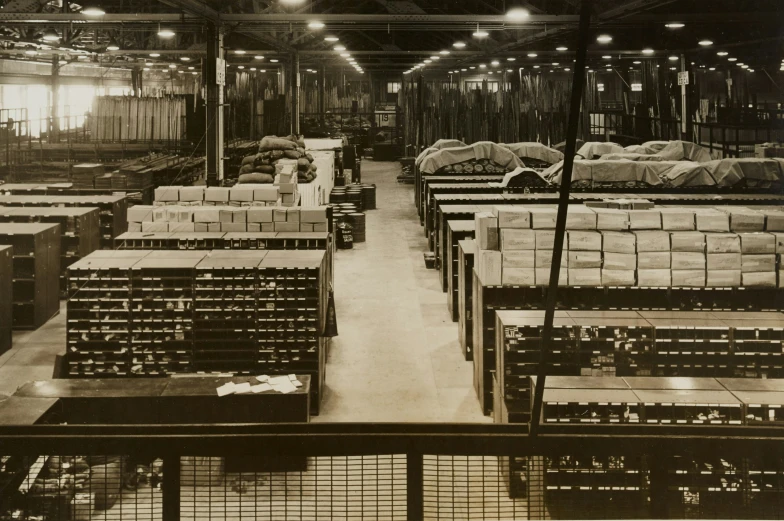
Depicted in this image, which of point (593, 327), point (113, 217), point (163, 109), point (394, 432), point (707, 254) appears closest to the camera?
point (394, 432)

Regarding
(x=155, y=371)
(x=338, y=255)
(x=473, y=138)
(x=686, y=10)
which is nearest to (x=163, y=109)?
(x=473, y=138)

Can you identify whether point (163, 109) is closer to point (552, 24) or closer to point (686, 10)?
point (552, 24)

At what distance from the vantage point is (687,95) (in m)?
23.0

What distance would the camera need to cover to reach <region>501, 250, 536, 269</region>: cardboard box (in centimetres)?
811

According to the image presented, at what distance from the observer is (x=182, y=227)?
10.4m

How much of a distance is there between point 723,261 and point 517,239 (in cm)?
219

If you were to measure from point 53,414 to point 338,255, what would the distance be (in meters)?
11.5

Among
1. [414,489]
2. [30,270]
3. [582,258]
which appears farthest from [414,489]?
[30,270]

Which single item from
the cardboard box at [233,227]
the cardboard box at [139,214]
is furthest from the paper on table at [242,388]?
the cardboard box at [139,214]

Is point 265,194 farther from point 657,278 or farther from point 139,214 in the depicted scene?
point 657,278

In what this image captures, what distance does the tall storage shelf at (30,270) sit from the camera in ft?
38.2

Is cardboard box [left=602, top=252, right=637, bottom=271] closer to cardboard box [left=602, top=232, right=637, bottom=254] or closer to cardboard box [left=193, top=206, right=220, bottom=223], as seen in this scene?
cardboard box [left=602, top=232, right=637, bottom=254]

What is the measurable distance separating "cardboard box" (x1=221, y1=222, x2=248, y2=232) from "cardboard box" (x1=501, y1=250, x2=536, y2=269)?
157 inches

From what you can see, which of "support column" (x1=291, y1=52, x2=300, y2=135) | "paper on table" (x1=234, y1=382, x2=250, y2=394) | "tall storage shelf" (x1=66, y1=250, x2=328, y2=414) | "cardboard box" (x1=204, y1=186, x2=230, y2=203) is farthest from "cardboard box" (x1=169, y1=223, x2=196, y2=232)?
"support column" (x1=291, y1=52, x2=300, y2=135)
